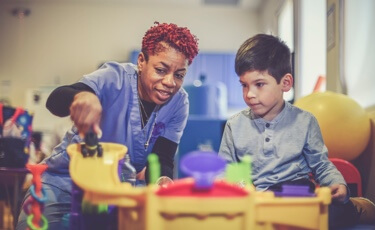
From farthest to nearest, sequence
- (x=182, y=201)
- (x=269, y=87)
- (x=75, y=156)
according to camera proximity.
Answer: (x=269, y=87)
(x=75, y=156)
(x=182, y=201)

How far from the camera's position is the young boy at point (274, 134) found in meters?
1.18

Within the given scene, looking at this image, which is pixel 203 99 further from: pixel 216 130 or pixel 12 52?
pixel 12 52

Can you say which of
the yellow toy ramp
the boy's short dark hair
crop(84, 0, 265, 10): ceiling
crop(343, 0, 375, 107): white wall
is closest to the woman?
the boy's short dark hair

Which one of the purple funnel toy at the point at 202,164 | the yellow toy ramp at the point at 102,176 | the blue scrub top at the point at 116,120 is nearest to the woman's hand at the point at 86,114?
the yellow toy ramp at the point at 102,176

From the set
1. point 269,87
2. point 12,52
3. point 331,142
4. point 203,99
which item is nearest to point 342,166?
point 331,142

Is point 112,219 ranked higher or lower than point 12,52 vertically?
lower

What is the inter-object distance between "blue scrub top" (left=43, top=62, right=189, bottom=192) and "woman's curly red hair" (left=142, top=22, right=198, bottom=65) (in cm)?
11

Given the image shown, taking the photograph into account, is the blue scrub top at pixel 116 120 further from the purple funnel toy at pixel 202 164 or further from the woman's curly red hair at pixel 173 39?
the purple funnel toy at pixel 202 164

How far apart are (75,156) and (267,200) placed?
31 centimetres

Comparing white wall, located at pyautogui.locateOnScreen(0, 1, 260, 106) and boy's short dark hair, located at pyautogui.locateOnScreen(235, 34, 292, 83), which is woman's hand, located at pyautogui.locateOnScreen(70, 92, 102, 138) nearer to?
boy's short dark hair, located at pyautogui.locateOnScreen(235, 34, 292, 83)

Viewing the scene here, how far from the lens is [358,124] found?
5.14 feet

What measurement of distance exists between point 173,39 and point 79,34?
4.39 m

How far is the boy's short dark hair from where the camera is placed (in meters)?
1.21

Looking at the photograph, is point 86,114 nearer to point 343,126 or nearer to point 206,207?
point 206,207
